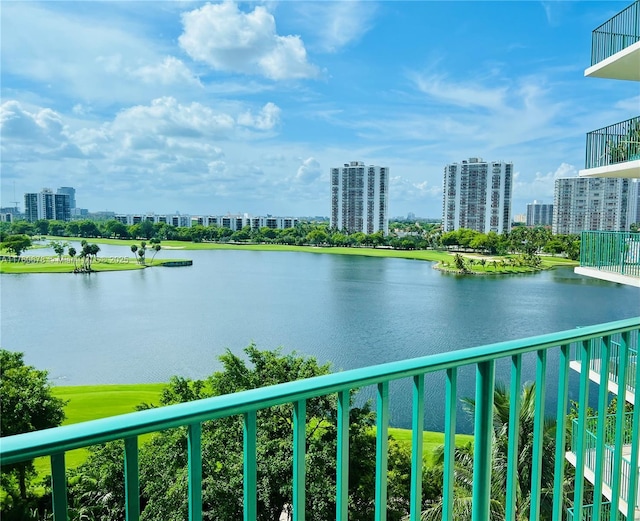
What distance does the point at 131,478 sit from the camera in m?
0.78

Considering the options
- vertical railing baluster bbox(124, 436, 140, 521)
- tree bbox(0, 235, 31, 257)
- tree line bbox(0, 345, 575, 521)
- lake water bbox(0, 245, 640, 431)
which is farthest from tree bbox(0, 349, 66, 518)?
tree bbox(0, 235, 31, 257)

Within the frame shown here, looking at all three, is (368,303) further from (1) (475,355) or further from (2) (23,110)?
(2) (23,110)

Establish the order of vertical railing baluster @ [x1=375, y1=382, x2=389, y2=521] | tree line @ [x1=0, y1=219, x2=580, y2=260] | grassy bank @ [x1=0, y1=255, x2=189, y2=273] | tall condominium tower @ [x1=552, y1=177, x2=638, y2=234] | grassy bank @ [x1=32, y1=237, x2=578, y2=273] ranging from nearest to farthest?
vertical railing baluster @ [x1=375, y1=382, x2=389, y2=521], grassy bank @ [x1=0, y1=255, x2=189, y2=273], grassy bank @ [x1=32, y1=237, x2=578, y2=273], tall condominium tower @ [x1=552, y1=177, x2=638, y2=234], tree line @ [x1=0, y1=219, x2=580, y2=260]

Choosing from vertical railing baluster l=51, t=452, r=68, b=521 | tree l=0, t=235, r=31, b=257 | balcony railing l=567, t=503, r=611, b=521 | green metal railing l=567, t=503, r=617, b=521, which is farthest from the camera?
tree l=0, t=235, r=31, b=257

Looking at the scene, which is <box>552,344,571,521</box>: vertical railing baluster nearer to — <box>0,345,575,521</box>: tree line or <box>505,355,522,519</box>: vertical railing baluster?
<box>505,355,522,519</box>: vertical railing baluster

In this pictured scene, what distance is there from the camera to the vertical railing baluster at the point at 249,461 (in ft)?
2.81

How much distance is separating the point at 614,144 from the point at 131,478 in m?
10.4

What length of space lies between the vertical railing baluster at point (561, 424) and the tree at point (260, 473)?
7222mm

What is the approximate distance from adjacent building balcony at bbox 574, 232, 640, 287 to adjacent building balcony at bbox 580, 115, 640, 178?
1158 millimetres

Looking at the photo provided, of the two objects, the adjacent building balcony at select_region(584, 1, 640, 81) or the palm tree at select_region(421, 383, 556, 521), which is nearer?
the palm tree at select_region(421, 383, 556, 521)

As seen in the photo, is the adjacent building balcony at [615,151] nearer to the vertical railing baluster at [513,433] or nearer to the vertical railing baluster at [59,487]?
Result: the vertical railing baluster at [513,433]

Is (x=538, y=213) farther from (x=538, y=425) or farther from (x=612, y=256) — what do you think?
(x=538, y=425)

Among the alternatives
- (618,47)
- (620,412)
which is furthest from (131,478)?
(618,47)

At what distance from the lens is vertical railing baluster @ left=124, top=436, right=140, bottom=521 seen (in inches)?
30.0
